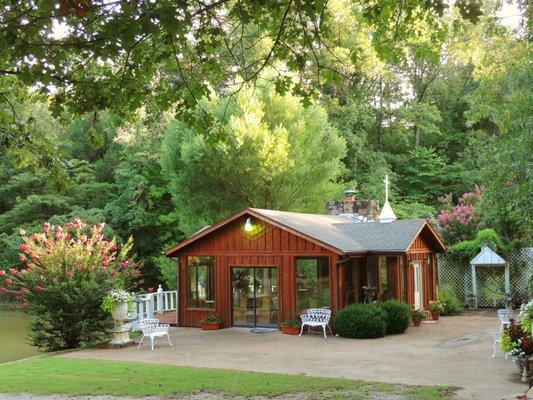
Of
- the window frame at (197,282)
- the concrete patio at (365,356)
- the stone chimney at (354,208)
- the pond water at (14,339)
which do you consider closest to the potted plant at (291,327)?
the concrete patio at (365,356)

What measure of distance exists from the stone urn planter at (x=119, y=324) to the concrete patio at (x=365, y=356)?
633mm

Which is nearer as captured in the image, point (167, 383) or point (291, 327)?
point (167, 383)

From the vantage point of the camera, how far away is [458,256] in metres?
22.6

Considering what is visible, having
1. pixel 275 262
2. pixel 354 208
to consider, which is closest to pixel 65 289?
pixel 275 262

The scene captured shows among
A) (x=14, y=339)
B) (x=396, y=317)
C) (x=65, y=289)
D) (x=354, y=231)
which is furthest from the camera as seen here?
(x=14, y=339)

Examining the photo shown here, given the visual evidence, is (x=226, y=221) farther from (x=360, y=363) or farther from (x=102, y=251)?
(x=360, y=363)

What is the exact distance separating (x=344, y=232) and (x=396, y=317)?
370 centimetres

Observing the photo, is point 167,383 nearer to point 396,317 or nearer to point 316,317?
point 316,317

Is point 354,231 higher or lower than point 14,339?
higher

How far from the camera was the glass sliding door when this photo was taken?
17.4 metres

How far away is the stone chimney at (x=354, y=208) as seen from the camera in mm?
22984

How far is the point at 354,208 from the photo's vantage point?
76.4 ft

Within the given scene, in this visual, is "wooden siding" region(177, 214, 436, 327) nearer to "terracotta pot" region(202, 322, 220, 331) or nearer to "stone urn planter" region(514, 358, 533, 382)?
"terracotta pot" region(202, 322, 220, 331)

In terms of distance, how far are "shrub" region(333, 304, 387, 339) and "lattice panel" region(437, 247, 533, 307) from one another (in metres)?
7.75
